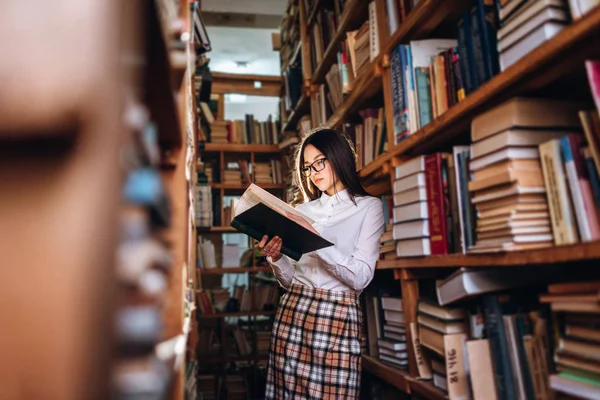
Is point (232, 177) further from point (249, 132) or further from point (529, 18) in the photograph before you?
point (529, 18)

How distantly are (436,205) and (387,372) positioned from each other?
0.65m

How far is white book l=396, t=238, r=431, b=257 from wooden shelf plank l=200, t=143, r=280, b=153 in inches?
109

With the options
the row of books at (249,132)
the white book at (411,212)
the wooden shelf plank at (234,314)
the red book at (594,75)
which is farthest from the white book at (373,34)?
the wooden shelf plank at (234,314)

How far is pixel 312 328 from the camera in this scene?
139 cm

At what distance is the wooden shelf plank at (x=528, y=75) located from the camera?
748mm

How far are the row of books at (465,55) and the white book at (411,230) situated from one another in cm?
30

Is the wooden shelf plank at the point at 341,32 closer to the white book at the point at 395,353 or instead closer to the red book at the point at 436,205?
the red book at the point at 436,205

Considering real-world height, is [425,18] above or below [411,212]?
above

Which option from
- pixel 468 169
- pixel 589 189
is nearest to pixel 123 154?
pixel 589 189

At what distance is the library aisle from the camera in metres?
→ 0.24

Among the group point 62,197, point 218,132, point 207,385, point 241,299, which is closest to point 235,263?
point 241,299

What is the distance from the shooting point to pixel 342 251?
Answer: 1524mm

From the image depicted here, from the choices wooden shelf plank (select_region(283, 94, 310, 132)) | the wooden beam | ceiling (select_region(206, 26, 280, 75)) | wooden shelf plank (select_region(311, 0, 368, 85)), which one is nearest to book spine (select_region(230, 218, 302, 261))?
wooden shelf plank (select_region(311, 0, 368, 85))

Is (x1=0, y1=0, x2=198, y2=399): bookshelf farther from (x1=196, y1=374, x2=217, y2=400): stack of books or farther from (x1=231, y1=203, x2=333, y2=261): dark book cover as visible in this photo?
(x1=196, y1=374, x2=217, y2=400): stack of books
